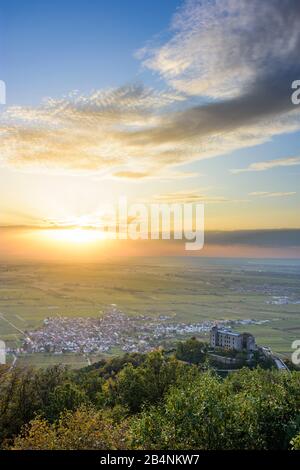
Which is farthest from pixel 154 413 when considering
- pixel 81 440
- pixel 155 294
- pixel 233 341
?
pixel 155 294

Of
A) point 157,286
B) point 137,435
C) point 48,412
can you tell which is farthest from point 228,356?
point 157,286

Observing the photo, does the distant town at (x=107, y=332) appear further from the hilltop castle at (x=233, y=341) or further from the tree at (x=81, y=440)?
the tree at (x=81, y=440)

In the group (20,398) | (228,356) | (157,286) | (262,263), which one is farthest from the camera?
(262,263)

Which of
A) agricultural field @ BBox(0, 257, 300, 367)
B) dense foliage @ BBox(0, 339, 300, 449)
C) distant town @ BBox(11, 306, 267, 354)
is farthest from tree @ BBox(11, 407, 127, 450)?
distant town @ BBox(11, 306, 267, 354)
